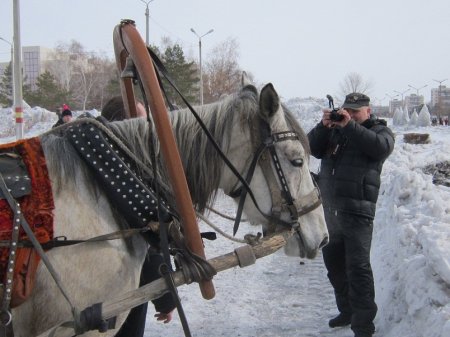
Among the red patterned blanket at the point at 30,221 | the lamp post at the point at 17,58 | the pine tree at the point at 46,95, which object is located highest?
the pine tree at the point at 46,95

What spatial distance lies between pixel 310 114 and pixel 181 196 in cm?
2618

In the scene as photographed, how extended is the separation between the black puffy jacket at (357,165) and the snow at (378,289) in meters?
0.59

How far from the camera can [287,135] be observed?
223 centimetres

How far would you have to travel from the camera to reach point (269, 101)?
2193mm

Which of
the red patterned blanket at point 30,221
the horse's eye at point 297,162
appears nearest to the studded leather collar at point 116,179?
the red patterned blanket at point 30,221

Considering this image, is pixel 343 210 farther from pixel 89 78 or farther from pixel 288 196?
pixel 89 78

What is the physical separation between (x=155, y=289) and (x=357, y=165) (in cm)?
231

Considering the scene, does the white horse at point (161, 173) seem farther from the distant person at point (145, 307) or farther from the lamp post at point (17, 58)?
the lamp post at point (17, 58)

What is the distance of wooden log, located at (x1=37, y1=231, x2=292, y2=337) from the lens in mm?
1730

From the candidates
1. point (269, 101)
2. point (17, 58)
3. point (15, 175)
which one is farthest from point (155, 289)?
point (17, 58)

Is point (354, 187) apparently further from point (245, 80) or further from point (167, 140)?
point (167, 140)

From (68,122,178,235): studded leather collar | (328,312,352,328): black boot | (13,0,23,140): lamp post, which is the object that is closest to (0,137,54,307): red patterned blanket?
(68,122,178,235): studded leather collar

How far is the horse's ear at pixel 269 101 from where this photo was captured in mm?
2147

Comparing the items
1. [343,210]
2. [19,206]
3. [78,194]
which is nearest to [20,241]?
[19,206]
